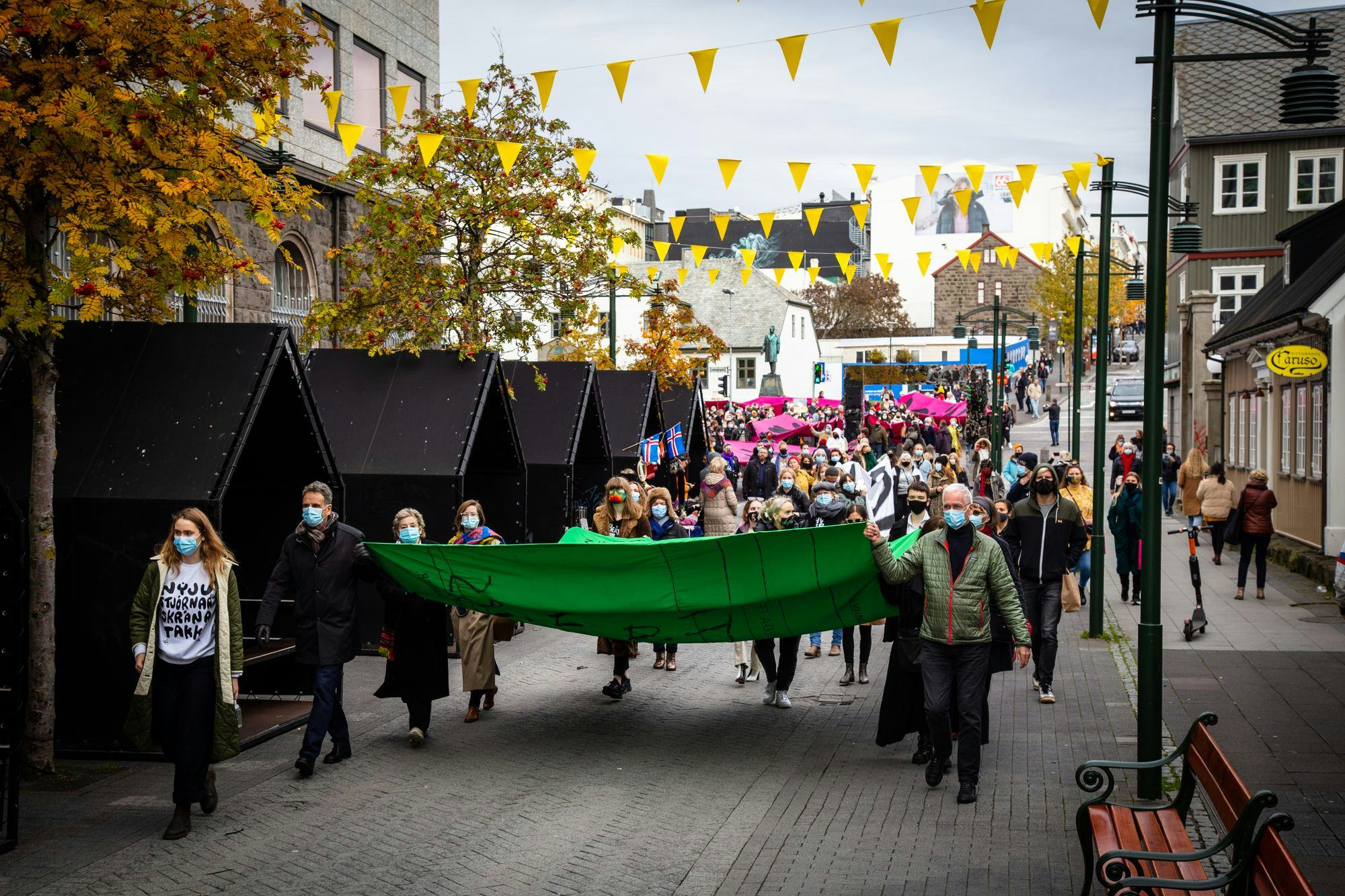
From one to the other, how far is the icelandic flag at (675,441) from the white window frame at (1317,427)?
35.7ft

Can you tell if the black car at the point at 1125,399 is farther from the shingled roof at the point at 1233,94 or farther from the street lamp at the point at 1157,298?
the street lamp at the point at 1157,298

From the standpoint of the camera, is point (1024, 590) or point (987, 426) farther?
point (987, 426)

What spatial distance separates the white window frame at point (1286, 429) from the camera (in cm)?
2364

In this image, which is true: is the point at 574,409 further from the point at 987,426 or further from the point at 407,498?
the point at 987,426

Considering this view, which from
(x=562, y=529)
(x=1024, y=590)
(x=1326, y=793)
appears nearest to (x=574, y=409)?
(x=562, y=529)

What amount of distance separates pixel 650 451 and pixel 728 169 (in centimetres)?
789

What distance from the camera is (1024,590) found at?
12211mm

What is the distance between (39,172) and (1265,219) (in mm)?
38433

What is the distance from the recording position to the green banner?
397 inches

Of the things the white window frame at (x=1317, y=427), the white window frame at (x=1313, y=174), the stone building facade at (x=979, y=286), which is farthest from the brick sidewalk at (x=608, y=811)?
the stone building facade at (x=979, y=286)

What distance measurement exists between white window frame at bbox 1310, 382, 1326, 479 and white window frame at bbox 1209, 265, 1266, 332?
19952 mm

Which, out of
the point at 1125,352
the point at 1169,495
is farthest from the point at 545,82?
the point at 1125,352

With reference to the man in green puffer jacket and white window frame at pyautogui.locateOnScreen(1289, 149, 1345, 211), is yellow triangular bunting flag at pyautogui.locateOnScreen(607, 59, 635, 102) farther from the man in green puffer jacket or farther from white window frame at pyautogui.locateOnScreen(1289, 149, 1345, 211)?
white window frame at pyautogui.locateOnScreen(1289, 149, 1345, 211)

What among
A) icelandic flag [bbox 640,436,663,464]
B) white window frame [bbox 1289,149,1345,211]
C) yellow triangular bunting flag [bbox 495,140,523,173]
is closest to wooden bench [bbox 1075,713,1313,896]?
yellow triangular bunting flag [bbox 495,140,523,173]
